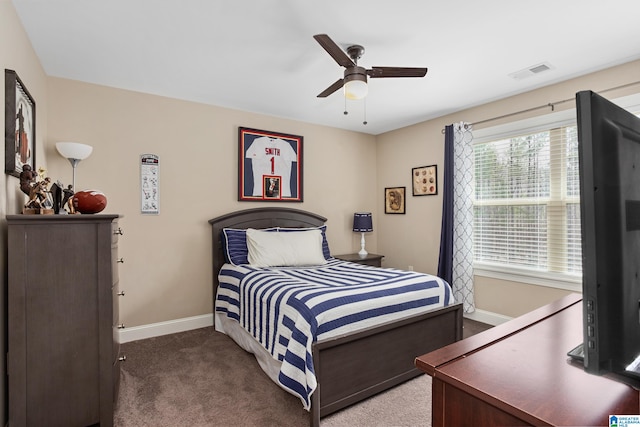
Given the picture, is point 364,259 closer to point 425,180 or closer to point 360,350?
point 425,180

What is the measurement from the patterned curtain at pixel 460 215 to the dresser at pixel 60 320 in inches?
136

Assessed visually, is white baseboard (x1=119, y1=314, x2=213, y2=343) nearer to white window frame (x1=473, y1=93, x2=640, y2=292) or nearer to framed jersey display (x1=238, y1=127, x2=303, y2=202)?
framed jersey display (x1=238, y1=127, x2=303, y2=202)

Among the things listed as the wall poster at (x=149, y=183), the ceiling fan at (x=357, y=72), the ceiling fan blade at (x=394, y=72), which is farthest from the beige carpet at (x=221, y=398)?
the ceiling fan blade at (x=394, y=72)

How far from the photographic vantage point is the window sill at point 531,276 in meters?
3.10

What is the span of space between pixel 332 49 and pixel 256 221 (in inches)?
92.6

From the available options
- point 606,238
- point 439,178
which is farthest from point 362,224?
point 606,238

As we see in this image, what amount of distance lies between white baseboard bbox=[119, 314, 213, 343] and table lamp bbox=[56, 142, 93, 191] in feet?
5.48

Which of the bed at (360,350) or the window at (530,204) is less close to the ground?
the window at (530,204)

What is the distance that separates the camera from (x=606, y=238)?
58cm

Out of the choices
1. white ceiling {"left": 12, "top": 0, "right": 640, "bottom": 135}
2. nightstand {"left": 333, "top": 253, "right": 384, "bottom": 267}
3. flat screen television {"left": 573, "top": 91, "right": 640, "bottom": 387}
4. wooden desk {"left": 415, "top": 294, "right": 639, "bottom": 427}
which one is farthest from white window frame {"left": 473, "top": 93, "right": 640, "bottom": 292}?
flat screen television {"left": 573, "top": 91, "right": 640, "bottom": 387}

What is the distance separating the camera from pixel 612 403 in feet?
2.09

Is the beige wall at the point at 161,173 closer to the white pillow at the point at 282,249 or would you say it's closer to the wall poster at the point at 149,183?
the wall poster at the point at 149,183

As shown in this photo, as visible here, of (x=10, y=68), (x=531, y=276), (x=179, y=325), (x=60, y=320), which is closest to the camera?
(x=60, y=320)

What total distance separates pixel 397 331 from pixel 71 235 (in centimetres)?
210
